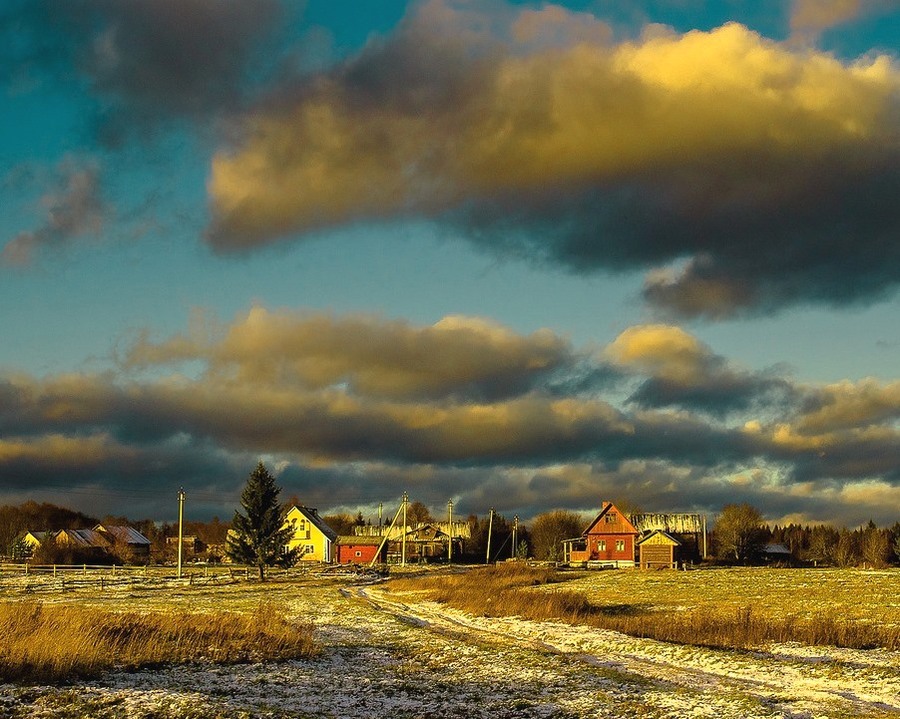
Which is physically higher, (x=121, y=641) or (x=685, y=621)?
(x=121, y=641)

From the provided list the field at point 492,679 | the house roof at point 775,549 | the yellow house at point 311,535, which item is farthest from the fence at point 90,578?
the house roof at point 775,549

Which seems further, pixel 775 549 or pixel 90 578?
pixel 775 549

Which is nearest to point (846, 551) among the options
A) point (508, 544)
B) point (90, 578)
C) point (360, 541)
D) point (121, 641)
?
point (508, 544)

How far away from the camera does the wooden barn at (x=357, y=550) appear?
122750 millimetres

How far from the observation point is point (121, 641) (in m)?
21.7

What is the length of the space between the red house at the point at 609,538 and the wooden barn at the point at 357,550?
26.3m

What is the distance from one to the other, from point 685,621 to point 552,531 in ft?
370

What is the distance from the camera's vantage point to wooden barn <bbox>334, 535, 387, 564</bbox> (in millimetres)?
122750

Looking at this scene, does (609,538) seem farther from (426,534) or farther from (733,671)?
(733,671)

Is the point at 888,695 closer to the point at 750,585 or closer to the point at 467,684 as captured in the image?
the point at 467,684

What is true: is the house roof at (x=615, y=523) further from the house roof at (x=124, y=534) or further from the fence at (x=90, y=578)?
the house roof at (x=124, y=534)

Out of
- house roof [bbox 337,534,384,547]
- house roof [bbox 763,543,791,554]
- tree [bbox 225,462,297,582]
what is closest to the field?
tree [bbox 225,462,297,582]

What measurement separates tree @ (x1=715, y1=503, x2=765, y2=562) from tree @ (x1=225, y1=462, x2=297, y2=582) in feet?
268

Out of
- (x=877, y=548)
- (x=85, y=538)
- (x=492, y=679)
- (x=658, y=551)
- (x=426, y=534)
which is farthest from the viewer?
(x=426, y=534)
